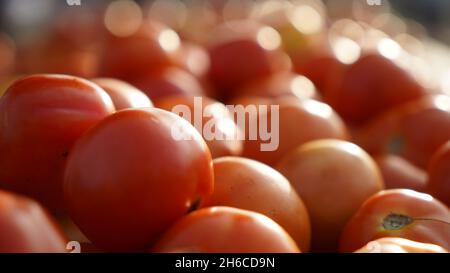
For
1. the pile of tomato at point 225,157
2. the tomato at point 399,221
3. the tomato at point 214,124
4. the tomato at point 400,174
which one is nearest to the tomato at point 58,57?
the pile of tomato at point 225,157

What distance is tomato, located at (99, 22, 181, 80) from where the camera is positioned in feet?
3.50

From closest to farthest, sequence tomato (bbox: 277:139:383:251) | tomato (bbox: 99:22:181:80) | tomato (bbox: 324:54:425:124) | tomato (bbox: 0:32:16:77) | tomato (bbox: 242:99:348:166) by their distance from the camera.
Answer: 1. tomato (bbox: 277:139:383:251)
2. tomato (bbox: 242:99:348:166)
3. tomato (bbox: 324:54:425:124)
4. tomato (bbox: 99:22:181:80)
5. tomato (bbox: 0:32:16:77)

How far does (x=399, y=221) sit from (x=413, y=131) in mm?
323

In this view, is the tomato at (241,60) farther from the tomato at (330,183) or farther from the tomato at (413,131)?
the tomato at (330,183)

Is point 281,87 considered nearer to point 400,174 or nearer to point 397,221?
point 400,174

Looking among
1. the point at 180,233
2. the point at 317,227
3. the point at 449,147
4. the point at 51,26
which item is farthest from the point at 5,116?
the point at 51,26

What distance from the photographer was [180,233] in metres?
0.47

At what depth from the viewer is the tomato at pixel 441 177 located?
0.66 metres

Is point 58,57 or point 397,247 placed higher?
point 58,57

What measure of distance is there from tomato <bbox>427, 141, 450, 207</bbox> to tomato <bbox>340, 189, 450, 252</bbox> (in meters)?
0.09

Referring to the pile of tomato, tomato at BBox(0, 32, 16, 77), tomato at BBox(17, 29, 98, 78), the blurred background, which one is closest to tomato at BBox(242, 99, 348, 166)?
the pile of tomato

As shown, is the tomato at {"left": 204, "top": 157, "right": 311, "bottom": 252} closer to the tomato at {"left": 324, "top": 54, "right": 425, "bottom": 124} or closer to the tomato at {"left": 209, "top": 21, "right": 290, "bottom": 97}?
the tomato at {"left": 324, "top": 54, "right": 425, "bottom": 124}

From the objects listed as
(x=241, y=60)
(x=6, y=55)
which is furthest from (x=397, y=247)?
(x=6, y=55)

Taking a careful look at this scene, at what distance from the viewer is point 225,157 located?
Answer: 2.04 ft
